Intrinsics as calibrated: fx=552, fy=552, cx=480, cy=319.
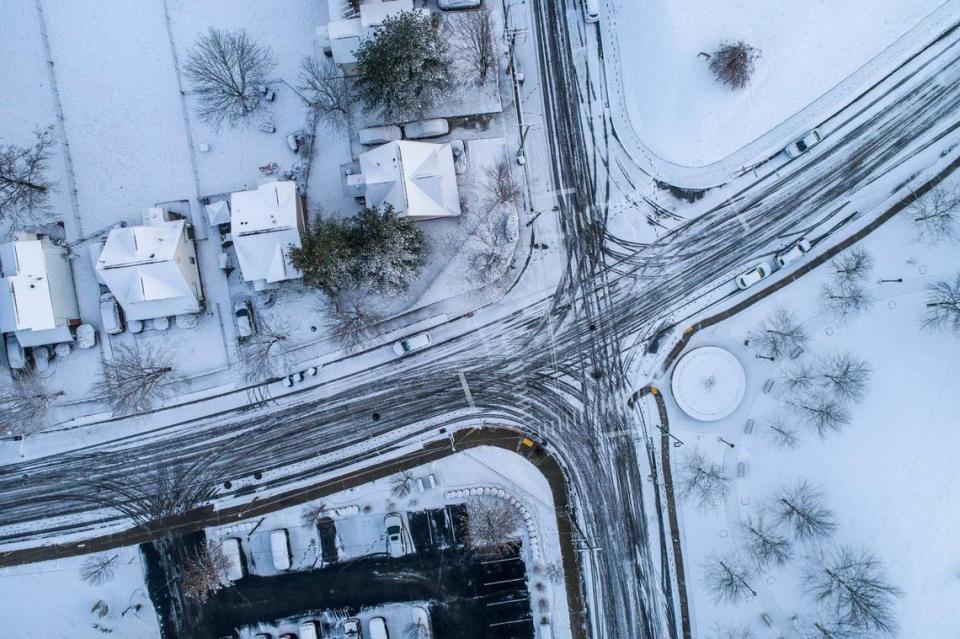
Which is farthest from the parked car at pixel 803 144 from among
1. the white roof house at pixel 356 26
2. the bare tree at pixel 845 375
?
the white roof house at pixel 356 26

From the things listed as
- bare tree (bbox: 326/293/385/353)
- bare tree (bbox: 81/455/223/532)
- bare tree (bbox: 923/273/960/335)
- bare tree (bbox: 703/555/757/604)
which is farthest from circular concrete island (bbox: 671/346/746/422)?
bare tree (bbox: 81/455/223/532)

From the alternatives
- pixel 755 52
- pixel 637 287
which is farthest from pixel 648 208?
pixel 755 52

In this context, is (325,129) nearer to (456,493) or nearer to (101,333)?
(101,333)

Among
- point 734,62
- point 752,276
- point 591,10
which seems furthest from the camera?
point 752,276

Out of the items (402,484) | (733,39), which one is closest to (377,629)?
(402,484)

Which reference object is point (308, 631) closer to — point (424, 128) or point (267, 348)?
point (267, 348)

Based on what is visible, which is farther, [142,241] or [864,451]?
[864,451]

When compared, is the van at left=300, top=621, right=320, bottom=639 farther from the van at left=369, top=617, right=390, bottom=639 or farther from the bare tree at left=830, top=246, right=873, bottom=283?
the bare tree at left=830, top=246, right=873, bottom=283
